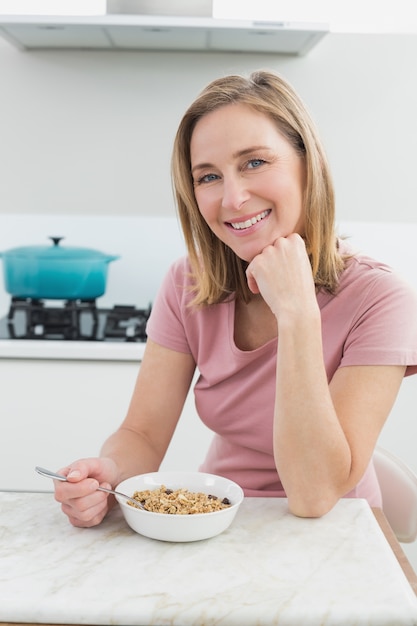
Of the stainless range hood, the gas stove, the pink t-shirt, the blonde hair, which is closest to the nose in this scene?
the blonde hair

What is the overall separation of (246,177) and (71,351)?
133 centimetres

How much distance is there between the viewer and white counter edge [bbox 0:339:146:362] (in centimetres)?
256

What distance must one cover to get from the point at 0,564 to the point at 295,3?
7.74 ft

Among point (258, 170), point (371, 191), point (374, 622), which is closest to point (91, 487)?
point (374, 622)

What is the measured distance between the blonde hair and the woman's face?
2 cm

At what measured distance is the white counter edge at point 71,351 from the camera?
2.56 m

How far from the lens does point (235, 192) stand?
137 centimetres

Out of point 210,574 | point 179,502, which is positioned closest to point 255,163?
point 179,502

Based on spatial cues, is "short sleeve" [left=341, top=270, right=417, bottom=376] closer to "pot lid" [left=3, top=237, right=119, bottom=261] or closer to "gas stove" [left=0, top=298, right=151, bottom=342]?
"gas stove" [left=0, top=298, right=151, bottom=342]

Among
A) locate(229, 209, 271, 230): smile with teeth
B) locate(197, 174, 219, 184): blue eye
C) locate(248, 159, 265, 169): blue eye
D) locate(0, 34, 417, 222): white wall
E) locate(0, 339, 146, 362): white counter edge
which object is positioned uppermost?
locate(0, 34, 417, 222): white wall

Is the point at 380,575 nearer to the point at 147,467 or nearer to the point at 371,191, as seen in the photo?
the point at 147,467

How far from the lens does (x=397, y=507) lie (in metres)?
1.55

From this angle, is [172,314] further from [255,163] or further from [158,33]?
[158,33]

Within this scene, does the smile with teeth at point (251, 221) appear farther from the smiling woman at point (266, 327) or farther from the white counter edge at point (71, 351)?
the white counter edge at point (71, 351)
